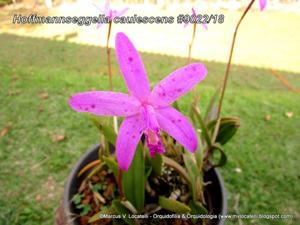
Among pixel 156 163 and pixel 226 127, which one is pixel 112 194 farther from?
pixel 226 127

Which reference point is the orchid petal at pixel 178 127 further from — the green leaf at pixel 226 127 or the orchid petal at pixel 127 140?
the green leaf at pixel 226 127

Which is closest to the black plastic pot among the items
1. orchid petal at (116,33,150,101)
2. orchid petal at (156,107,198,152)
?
orchid petal at (156,107,198,152)

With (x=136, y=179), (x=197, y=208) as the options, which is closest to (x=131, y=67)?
(x=136, y=179)

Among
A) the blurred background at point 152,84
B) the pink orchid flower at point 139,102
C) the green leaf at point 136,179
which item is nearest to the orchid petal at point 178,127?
the pink orchid flower at point 139,102

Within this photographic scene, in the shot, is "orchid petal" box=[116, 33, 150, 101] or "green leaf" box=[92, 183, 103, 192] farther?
"green leaf" box=[92, 183, 103, 192]

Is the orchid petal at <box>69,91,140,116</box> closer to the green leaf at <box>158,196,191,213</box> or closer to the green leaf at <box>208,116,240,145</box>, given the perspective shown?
the green leaf at <box>158,196,191,213</box>

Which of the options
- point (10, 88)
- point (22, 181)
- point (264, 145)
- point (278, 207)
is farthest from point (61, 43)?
point (278, 207)

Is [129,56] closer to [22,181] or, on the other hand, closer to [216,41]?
[22,181]
